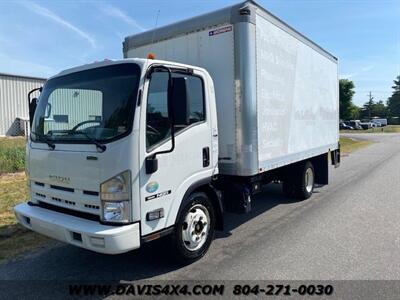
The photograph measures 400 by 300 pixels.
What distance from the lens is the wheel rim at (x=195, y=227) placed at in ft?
14.9

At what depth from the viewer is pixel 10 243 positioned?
18.2 ft

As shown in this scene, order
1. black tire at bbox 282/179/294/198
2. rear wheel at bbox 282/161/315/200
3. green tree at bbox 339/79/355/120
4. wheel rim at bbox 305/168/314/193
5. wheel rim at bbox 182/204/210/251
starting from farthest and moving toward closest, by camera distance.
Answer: green tree at bbox 339/79/355/120
wheel rim at bbox 305/168/314/193
black tire at bbox 282/179/294/198
rear wheel at bbox 282/161/315/200
wheel rim at bbox 182/204/210/251

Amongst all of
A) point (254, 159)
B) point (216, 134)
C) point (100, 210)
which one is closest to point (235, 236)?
point (254, 159)

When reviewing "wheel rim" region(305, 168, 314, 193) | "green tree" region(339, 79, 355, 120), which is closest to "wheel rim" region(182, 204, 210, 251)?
"wheel rim" region(305, 168, 314, 193)

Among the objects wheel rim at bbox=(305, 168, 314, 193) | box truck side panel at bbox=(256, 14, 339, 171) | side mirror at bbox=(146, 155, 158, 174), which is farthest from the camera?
wheel rim at bbox=(305, 168, 314, 193)

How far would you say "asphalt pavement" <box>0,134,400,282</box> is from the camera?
435cm

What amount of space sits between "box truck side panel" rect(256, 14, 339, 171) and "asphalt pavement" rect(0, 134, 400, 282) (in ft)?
3.65

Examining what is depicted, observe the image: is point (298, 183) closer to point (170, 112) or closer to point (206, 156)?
point (206, 156)

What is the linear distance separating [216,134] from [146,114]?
135 centimetres

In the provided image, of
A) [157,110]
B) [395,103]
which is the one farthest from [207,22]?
[395,103]

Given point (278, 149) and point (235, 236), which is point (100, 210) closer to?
point (235, 236)

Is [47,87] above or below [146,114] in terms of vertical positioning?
above

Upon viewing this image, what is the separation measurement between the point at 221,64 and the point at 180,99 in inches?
56.6

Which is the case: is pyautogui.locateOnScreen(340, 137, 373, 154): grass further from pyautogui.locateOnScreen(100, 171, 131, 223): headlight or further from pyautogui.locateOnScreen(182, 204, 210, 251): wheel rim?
pyautogui.locateOnScreen(100, 171, 131, 223): headlight
